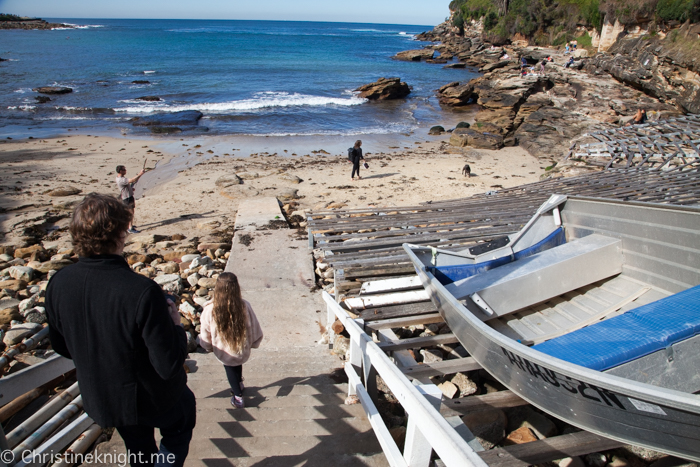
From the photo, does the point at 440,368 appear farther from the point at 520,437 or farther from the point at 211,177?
the point at 211,177

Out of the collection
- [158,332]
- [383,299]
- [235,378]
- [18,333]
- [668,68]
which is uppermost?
[668,68]

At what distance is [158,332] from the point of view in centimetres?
190

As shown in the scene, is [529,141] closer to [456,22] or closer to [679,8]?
[679,8]

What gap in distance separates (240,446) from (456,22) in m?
114

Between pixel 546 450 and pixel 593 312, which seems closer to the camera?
pixel 546 450

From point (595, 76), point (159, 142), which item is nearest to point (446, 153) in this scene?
point (159, 142)

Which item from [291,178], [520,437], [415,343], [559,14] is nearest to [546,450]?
[520,437]

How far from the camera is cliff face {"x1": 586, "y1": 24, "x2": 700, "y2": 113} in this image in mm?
21875

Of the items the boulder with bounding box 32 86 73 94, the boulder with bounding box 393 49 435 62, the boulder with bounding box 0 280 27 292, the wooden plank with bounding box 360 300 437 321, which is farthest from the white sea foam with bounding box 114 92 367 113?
the boulder with bounding box 393 49 435 62

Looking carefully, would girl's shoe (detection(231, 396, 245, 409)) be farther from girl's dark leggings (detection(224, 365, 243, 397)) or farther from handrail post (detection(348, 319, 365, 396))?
handrail post (detection(348, 319, 365, 396))

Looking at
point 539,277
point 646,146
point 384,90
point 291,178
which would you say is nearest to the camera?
point 539,277

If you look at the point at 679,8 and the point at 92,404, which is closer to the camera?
the point at 92,404

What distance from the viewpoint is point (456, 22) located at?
100 meters

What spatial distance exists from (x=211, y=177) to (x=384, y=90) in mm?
24259
